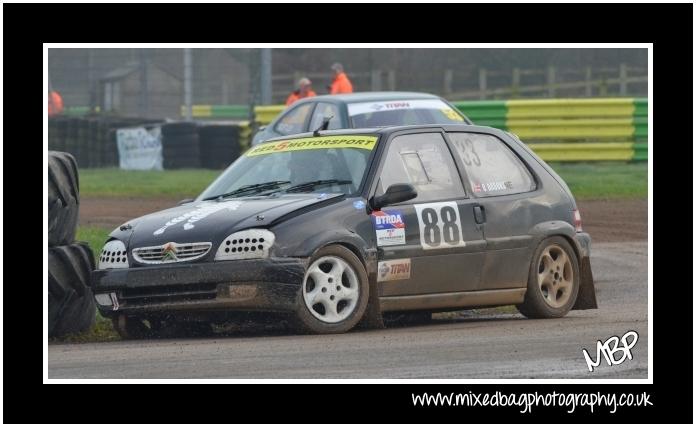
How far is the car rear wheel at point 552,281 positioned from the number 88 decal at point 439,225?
75 centimetres

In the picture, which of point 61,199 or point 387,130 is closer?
point 61,199

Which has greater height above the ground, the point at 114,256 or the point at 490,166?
the point at 490,166

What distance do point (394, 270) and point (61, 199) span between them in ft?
7.26

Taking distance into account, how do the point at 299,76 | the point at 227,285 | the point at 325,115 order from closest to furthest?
the point at 227,285 < the point at 325,115 < the point at 299,76

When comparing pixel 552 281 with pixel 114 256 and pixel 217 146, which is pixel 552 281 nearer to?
pixel 114 256

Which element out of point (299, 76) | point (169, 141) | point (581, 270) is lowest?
point (581, 270)

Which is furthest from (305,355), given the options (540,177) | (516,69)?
(516,69)

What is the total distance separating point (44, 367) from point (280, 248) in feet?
6.04

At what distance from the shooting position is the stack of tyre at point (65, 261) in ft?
31.6

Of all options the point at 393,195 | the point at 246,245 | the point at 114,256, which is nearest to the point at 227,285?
Answer: the point at 246,245

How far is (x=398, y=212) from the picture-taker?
9.86 metres

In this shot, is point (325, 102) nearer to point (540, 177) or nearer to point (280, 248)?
point (540, 177)

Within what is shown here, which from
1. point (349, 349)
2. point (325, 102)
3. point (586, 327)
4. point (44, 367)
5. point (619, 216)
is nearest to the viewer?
point (44, 367)

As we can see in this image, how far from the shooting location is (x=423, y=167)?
10.3m
